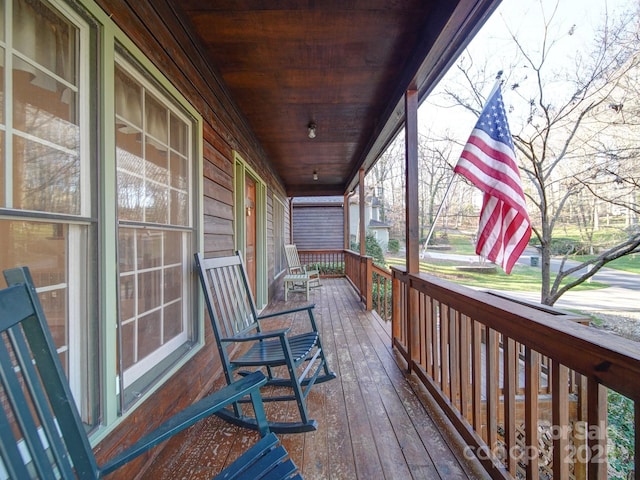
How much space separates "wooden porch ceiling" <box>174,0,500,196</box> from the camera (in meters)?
1.80

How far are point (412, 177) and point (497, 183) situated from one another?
2.40ft

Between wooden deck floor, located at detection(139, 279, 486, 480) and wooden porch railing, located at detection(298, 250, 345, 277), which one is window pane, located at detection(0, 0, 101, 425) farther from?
wooden porch railing, located at detection(298, 250, 345, 277)

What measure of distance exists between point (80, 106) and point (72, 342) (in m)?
0.84

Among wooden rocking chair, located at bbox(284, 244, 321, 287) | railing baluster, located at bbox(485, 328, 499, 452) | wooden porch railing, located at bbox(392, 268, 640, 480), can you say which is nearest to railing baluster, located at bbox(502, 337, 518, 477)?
wooden porch railing, located at bbox(392, 268, 640, 480)

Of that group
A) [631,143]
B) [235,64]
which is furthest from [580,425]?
[631,143]

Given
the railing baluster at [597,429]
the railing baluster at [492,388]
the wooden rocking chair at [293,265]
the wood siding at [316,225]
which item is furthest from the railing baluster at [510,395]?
the wood siding at [316,225]

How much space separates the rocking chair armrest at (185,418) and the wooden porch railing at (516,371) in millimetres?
1030

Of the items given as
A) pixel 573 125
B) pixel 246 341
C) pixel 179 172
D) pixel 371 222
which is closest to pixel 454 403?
pixel 246 341

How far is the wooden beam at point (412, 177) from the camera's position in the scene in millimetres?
2477

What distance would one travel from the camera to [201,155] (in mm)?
2109

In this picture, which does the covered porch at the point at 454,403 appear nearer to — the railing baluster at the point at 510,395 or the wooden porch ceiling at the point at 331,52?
the railing baluster at the point at 510,395

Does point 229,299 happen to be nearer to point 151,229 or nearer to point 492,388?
point 151,229

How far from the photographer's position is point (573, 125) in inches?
195

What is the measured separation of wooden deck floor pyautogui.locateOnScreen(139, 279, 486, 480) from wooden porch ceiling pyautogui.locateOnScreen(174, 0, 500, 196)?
2.32 m
